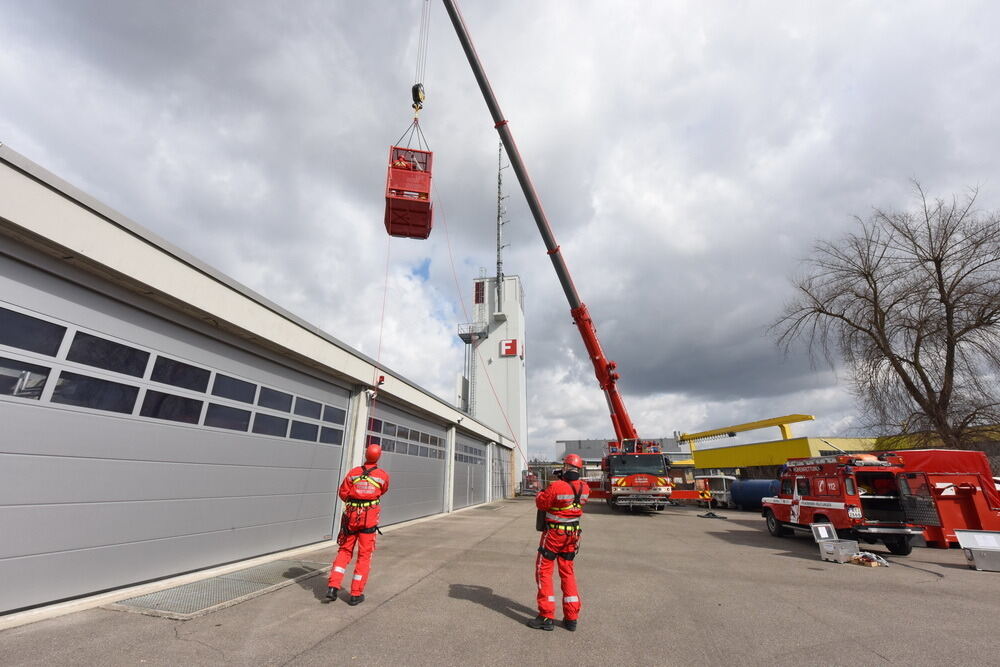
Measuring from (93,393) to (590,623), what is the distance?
611 centimetres

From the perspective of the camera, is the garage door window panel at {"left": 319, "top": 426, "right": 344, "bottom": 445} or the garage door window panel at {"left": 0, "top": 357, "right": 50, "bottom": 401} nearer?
the garage door window panel at {"left": 0, "top": 357, "right": 50, "bottom": 401}

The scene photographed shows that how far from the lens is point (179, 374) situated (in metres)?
5.92

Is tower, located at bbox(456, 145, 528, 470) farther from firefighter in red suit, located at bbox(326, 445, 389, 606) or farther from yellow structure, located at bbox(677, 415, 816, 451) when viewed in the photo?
firefighter in red suit, located at bbox(326, 445, 389, 606)

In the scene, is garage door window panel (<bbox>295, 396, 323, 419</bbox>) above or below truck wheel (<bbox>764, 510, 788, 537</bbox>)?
above

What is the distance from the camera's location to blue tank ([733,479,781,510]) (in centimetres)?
2034

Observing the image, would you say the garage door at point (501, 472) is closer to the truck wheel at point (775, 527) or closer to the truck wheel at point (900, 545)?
the truck wheel at point (775, 527)

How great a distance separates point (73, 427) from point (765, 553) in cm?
1194

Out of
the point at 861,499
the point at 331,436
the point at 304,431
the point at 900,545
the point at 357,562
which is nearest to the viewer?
the point at 357,562

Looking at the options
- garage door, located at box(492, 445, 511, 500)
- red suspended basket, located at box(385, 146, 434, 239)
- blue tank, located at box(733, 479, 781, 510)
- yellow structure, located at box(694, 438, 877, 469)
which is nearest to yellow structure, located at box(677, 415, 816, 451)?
yellow structure, located at box(694, 438, 877, 469)

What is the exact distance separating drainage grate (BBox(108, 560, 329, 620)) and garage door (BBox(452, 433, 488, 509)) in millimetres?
12016

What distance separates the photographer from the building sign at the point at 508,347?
3934 centimetres

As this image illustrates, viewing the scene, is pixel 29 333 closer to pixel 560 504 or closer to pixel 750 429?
pixel 560 504

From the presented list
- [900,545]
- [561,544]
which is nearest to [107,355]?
[561,544]

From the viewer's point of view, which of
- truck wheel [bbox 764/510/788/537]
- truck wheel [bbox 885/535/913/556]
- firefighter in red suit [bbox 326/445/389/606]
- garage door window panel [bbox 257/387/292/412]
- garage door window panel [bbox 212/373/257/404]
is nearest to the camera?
firefighter in red suit [bbox 326/445/389/606]
